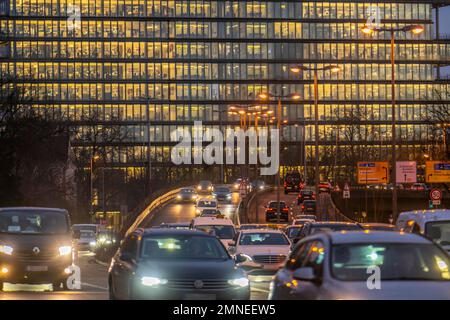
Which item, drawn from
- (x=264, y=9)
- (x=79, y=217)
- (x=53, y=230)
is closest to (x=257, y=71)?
(x=264, y=9)

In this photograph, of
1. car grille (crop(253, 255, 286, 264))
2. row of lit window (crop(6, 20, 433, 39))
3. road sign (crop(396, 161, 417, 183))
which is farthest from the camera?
row of lit window (crop(6, 20, 433, 39))

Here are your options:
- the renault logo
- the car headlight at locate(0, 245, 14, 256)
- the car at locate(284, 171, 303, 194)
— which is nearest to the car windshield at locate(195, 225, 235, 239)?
the car headlight at locate(0, 245, 14, 256)

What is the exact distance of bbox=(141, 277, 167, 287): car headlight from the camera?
54.0 ft

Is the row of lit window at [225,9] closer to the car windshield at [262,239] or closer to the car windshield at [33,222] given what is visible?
the car windshield at [262,239]

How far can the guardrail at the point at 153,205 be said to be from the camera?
84.6 metres

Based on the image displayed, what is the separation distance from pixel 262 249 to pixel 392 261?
1874cm

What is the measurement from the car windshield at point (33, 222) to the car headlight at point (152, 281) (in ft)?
30.8

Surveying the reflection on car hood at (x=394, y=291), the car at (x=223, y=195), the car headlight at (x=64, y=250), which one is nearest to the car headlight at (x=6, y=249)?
the car headlight at (x=64, y=250)

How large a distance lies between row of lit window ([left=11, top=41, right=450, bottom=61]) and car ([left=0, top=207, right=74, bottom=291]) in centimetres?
14165

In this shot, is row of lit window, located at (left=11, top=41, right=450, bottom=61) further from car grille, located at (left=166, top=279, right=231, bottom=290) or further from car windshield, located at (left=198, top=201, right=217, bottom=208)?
car grille, located at (left=166, top=279, right=231, bottom=290)

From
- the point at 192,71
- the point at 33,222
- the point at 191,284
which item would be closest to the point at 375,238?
the point at 191,284

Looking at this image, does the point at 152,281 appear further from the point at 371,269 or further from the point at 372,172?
the point at 372,172

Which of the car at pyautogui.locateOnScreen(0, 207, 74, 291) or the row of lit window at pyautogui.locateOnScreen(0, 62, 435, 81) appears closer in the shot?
the car at pyautogui.locateOnScreen(0, 207, 74, 291)

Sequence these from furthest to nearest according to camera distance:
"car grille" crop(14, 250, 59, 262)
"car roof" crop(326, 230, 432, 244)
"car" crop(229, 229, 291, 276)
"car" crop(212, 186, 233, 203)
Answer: "car" crop(212, 186, 233, 203)
"car" crop(229, 229, 291, 276)
"car grille" crop(14, 250, 59, 262)
"car roof" crop(326, 230, 432, 244)
